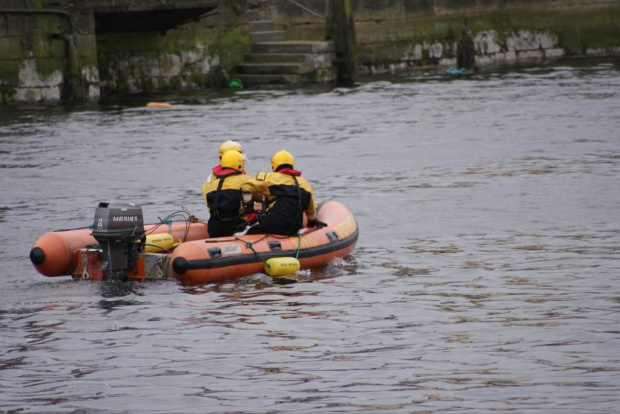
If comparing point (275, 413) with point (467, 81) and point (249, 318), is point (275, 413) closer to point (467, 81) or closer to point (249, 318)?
point (249, 318)

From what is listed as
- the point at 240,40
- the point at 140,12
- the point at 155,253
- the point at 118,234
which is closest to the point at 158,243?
the point at 155,253

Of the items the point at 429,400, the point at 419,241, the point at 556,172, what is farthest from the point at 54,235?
the point at 556,172

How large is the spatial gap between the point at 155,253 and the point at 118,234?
0.75 m

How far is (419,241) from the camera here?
39.2ft

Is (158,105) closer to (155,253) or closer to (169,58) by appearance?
(169,58)

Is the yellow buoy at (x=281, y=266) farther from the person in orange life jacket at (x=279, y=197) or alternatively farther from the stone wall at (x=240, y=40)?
the stone wall at (x=240, y=40)

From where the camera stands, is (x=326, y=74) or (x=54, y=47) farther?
(x=326, y=74)

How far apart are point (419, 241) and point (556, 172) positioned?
15.0ft

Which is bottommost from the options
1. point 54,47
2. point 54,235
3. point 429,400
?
point 429,400

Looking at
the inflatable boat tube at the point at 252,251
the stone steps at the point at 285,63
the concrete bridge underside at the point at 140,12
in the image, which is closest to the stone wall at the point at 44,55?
the concrete bridge underside at the point at 140,12

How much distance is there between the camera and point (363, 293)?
9617 mm

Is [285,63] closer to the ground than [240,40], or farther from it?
closer to the ground

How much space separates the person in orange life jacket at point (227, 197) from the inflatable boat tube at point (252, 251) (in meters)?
0.35

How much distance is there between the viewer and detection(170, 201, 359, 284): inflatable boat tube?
31.9 feet
